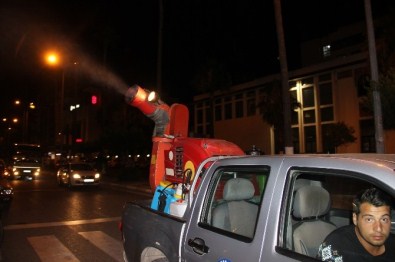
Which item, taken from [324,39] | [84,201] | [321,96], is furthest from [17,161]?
[324,39]

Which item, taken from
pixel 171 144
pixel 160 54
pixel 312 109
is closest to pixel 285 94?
pixel 160 54

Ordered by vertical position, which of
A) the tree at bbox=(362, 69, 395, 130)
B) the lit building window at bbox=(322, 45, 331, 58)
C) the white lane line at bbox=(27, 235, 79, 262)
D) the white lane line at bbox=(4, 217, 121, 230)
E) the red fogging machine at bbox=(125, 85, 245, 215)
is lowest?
the white lane line at bbox=(27, 235, 79, 262)

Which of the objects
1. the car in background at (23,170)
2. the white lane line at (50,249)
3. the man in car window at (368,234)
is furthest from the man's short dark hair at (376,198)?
the car in background at (23,170)

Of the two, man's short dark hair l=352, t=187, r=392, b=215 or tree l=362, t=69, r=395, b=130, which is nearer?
man's short dark hair l=352, t=187, r=392, b=215

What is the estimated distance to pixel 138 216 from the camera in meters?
4.02

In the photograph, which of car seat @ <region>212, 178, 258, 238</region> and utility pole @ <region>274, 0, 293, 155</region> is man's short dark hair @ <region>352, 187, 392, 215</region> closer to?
car seat @ <region>212, 178, 258, 238</region>

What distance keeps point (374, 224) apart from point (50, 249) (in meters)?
6.63

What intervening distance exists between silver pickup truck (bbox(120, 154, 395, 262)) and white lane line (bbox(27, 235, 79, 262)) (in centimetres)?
350

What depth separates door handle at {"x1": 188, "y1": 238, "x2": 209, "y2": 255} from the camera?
9.88 ft

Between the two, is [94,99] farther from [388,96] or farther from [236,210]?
[236,210]

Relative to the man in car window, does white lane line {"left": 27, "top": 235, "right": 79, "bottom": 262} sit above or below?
below

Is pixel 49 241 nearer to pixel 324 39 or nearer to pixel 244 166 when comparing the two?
pixel 244 166

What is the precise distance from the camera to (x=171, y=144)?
6297mm

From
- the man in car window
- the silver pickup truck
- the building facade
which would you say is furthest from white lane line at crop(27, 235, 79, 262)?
the building facade
